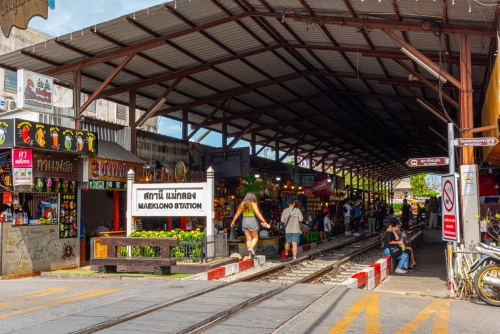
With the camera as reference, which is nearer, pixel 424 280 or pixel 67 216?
pixel 424 280

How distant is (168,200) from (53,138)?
11.8ft

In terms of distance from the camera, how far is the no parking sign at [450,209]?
9523mm

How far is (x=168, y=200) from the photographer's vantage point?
1412cm

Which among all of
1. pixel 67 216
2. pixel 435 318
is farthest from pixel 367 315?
pixel 67 216

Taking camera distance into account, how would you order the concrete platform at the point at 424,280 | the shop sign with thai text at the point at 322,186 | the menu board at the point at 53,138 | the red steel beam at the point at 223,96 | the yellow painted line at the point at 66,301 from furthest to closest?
the shop sign with thai text at the point at 322,186 < the red steel beam at the point at 223,96 < the menu board at the point at 53,138 < the concrete platform at the point at 424,280 < the yellow painted line at the point at 66,301

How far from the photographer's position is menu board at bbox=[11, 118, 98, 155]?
44.2 feet

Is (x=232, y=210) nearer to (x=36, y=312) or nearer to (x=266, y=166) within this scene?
(x=266, y=166)

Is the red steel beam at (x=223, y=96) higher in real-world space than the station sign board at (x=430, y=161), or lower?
higher

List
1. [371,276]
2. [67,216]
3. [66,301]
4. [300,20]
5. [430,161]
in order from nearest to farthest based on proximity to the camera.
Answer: [66,301] < [430,161] < [371,276] < [300,20] < [67,216]

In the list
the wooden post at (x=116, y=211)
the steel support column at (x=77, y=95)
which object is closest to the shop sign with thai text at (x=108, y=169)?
the wooden post at (x=116, y=211)

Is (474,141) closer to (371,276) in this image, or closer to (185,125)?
(371,276)

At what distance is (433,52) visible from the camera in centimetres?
1595

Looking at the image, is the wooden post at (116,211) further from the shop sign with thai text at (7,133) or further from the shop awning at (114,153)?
the shop sign with thai text at (7,133)

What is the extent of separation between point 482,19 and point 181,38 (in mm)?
8684
